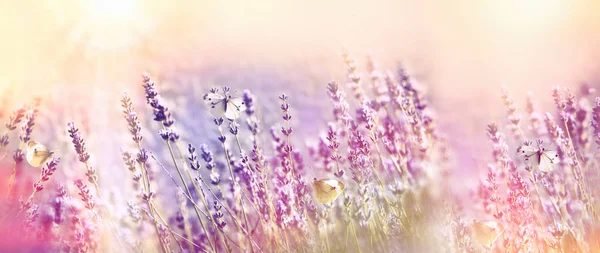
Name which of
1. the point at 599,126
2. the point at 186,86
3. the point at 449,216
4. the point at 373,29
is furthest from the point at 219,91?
the point at 599,126

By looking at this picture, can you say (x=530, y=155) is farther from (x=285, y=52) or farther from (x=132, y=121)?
(x=132, y=121)

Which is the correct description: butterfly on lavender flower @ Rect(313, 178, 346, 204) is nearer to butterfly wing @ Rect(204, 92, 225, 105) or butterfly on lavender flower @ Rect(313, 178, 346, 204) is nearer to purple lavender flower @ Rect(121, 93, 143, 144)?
butterfly wing @ Rect(204, 92, 225, 105)

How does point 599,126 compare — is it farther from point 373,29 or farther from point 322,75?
point 322,75

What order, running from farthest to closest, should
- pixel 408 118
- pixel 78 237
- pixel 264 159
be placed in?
pixel 408 118 → pixel 264 159 → pixel 78 237

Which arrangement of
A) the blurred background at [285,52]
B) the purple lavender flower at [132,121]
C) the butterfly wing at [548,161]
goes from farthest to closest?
the butterfly wing at [548,161] < the blurred background at [285,52] < the purple lavender flower at [132,121]

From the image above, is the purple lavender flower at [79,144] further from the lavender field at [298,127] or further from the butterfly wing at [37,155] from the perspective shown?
the butterfly wing at [37,155]

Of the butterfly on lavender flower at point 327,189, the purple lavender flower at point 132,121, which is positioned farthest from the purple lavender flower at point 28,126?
the butterfly on lavender flower at point 327,189

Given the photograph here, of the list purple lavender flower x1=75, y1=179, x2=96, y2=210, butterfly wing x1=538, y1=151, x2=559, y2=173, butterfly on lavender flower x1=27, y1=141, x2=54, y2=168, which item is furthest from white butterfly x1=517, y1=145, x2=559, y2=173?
butterfly on lavender flower x1=27, y1=141, x2=54, y2=168
